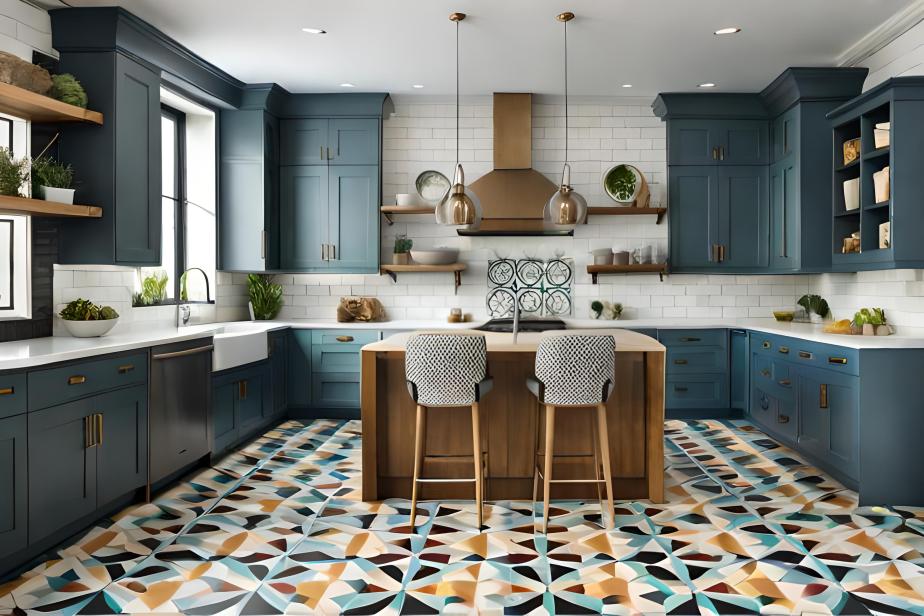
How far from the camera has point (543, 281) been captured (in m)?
6.45

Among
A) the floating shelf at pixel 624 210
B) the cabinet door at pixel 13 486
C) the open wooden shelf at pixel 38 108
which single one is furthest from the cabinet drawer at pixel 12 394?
the floating shelf at pixel 624 210

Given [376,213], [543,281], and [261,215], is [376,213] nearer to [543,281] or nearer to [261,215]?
[261,215]

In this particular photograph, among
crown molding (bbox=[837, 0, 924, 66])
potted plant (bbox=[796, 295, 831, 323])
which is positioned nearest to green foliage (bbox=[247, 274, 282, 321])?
potted plant (bbox=[796, 295, 831, 323])

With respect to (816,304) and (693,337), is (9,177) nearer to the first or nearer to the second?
(693,337)

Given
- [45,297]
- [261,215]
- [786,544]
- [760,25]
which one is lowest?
[786,544]

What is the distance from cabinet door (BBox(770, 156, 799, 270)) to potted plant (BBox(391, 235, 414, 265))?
338cm

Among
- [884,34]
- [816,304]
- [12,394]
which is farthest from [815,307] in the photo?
[12,394]

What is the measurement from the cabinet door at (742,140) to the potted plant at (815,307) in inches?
52.2

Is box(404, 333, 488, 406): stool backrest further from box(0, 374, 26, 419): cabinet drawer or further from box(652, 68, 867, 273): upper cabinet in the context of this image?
box(652, 68, 867, 273): upper cabinet

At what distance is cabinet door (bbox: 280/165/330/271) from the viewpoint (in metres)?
6.18

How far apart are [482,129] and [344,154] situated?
137 cm

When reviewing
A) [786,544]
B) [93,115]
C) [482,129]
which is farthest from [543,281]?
[93,115]

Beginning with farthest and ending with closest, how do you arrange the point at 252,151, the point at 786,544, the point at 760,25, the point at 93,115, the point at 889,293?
the point at 252,151 → the point at 889,293 → the point at 760,25 → the point at 93,115 → the point at 786,544

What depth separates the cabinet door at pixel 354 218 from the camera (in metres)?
6.14
